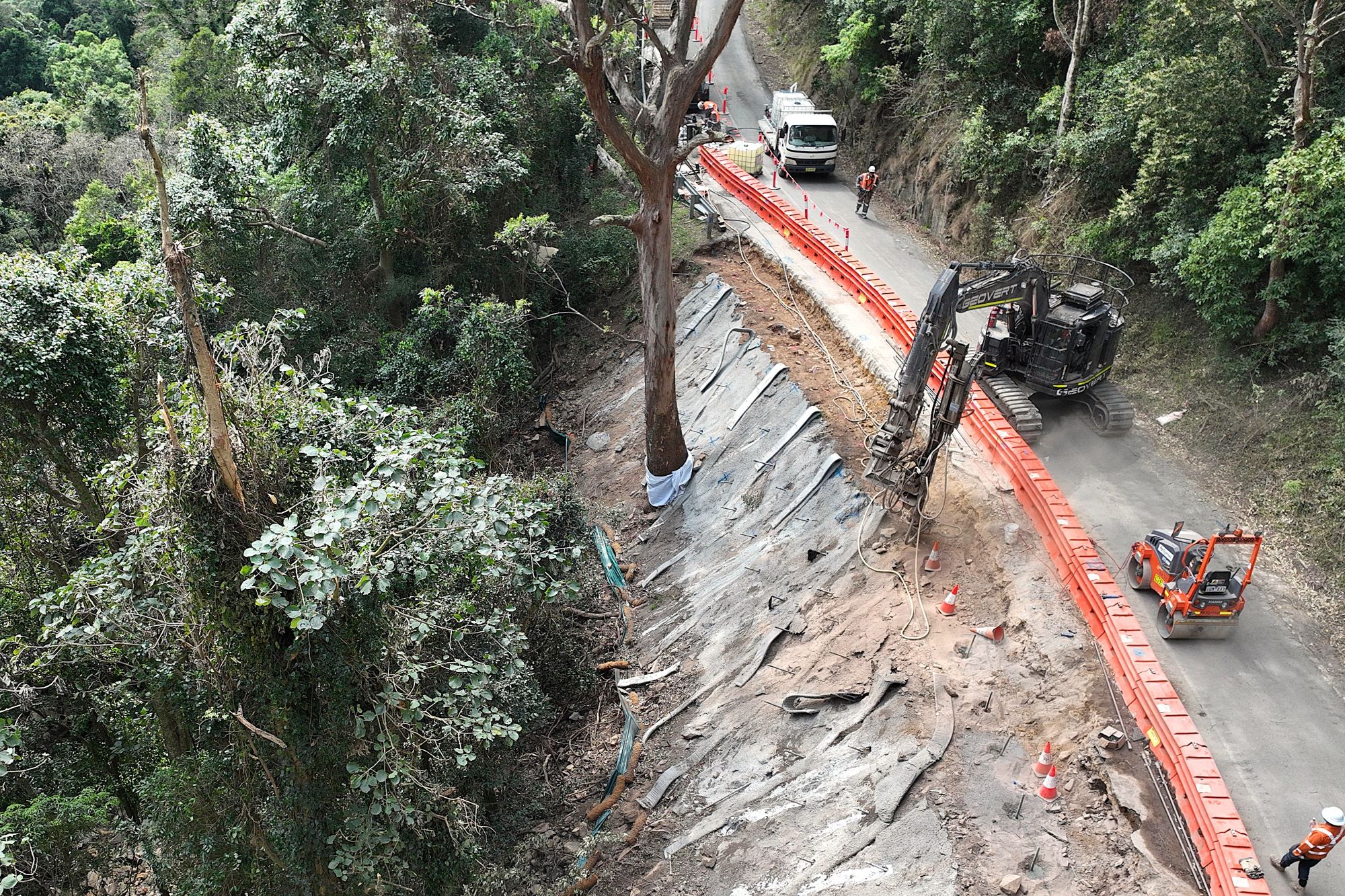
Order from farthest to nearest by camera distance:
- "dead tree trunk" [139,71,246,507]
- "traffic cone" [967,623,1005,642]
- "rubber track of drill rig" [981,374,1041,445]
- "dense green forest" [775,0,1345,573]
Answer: "rubber track of drill rig" [981,374,1041,445]
"dense green forest" [775,0,1345,573]
"traffic cone" [967,623,1005,642]
"dead tree trunk" [139,71,246,507]

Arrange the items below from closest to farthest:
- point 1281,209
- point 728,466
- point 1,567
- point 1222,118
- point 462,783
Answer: point 462,783
point 1,567
point 1281,209
point 1222,118
point 728,466

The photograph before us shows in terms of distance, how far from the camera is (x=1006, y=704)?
1158cm

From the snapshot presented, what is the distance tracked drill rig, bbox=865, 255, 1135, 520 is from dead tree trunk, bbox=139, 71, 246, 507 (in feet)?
30.7

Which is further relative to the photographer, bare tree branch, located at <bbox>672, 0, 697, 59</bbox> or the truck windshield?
the truck windshield

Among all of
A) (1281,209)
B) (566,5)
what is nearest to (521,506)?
(566,5)

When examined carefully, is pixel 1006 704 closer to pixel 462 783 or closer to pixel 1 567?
pixel 462 783

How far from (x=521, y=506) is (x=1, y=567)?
8356 mm

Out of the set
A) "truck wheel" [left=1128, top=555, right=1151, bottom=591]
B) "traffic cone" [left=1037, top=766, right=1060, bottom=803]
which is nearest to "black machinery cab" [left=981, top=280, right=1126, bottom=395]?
"truck wheel" [left=1128, top=555, right=1151, bottom=591]

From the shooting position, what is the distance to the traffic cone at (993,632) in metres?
12.4

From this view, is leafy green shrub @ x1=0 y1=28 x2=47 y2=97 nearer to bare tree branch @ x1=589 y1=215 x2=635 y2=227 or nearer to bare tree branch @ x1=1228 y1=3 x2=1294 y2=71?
bare tree branch @ x1=589 y1=215 x2=635 y2=227

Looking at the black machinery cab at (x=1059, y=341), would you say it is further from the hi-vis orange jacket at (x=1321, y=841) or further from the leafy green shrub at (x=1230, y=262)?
the hi-vis orange jacket at (x=1321, y=841)

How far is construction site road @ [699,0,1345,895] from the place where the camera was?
1065cm

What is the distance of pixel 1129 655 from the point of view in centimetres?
1102

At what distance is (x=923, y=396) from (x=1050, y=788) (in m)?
5.94
